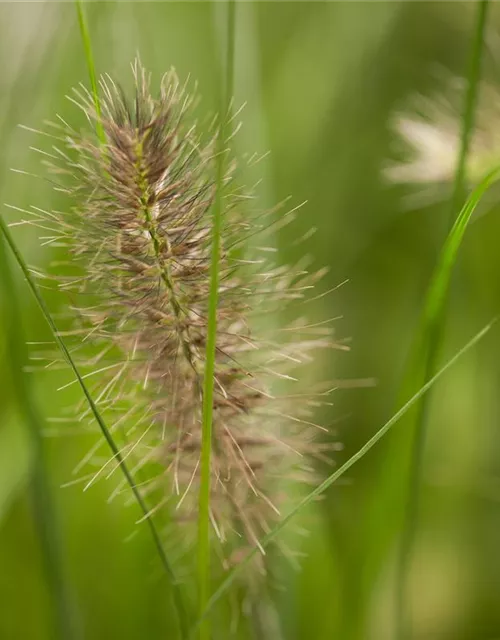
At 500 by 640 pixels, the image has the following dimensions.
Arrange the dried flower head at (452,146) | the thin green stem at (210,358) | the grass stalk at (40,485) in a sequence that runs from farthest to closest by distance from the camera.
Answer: the dried flower head at (452,146) → the grass stalk at (40,485) → the thin green stem at (210,358)

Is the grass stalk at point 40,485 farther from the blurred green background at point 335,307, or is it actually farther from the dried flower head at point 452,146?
the dried flower head at point 452,146

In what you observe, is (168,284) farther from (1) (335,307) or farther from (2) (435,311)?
(1) (335,307)

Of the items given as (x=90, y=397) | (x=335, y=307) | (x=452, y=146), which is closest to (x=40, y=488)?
(x=90, y=397)

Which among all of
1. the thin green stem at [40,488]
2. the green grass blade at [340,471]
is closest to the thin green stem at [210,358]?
the green grass blade at [340,471]

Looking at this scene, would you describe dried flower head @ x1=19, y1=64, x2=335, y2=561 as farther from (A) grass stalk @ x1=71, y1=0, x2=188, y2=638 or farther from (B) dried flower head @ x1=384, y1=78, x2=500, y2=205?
(B) dried flower head @ x1=384, y1=78, x2=500, y2=205

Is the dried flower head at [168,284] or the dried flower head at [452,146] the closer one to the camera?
the dried flower head at [168,284]

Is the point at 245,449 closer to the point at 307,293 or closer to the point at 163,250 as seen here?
the point at 163,250

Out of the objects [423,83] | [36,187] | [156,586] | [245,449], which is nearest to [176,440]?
[245,449]

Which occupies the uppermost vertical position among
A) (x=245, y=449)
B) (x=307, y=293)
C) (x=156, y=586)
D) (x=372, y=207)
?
(x=372, y=207)
